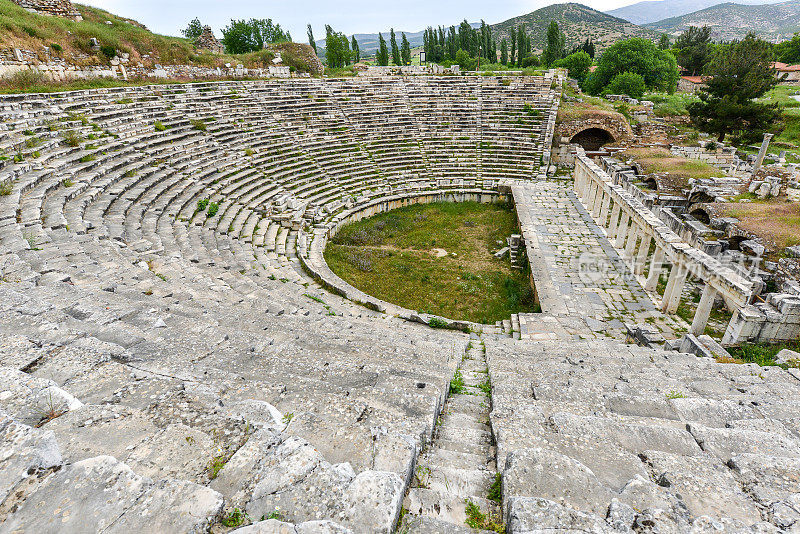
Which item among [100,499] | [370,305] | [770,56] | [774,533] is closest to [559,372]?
[774,533]

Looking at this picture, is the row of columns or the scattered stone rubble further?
the row of columns

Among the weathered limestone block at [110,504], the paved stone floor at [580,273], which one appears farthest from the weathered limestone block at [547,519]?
the paved stone floor at [580,273]

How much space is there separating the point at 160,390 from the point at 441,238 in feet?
46.8

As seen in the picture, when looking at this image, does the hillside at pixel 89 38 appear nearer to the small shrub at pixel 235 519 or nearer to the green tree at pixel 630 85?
the small shrub at pixel 235 519

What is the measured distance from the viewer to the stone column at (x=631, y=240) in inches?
504

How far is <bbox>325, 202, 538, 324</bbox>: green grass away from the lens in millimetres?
11945

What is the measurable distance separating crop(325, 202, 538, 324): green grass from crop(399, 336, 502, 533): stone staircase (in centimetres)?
701

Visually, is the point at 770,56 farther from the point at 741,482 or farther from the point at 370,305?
the point at 741,482

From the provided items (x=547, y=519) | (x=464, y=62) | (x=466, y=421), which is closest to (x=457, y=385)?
(x=466, y=421)

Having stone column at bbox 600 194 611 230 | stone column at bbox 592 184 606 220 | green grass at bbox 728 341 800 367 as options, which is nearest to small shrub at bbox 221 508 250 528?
green grass at bbox 728 341 800 367

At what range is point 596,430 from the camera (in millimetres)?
3219

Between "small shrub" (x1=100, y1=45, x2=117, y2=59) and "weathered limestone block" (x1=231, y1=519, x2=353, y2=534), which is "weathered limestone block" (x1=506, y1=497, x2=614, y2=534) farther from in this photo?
"small shrub" (x1=100, y1=45, x2=117, y2=59)

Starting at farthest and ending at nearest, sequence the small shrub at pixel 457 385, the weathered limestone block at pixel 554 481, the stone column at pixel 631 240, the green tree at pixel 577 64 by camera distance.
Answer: the green tree at pixel 577 64 < the stone column at pixel 631 240 < the small shrub at pixel 457 385 < the weathered limestone block at pixel 554 481

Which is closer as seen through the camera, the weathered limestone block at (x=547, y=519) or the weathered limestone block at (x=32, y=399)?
the weathered limestone block at (x=547, y=519)
